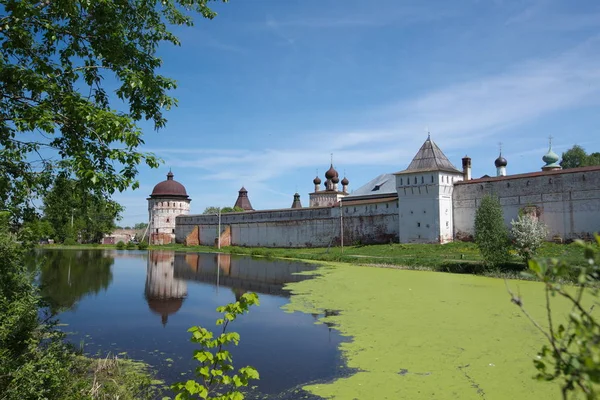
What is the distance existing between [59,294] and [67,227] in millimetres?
34610

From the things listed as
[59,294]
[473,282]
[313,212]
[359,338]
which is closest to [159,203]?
[313,212]

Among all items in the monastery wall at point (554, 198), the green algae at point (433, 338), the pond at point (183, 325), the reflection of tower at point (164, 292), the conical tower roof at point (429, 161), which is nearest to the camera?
the green algae at point (433, 338)

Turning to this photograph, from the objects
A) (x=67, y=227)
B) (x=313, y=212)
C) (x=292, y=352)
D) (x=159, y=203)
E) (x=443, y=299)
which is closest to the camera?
(x=292, y=352)

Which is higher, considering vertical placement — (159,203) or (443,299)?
(159,203)

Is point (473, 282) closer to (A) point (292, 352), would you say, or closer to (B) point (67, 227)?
(A) point (292, 352)

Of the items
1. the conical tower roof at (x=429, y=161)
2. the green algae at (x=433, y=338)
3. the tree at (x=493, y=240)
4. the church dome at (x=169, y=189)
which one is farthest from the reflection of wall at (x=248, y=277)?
the church dome at (x=169, y=189)

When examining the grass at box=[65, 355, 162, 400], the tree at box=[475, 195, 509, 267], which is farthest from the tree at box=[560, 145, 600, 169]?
the grass at box=[65, 355, 162, 400]

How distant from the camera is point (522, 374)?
17.7 ft

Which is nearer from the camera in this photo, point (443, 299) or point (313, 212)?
point (443, 299)

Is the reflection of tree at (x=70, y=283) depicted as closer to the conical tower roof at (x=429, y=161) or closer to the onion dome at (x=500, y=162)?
the conical tower roof at (x=429, y=161)

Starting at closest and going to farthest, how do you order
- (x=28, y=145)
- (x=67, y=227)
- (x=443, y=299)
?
(x=28, y=145), (x=443, y=299), (x=67, y=227)

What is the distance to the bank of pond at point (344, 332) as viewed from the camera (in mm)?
5309

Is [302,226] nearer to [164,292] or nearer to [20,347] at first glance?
[164,292]

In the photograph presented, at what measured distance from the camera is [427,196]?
984 inches
